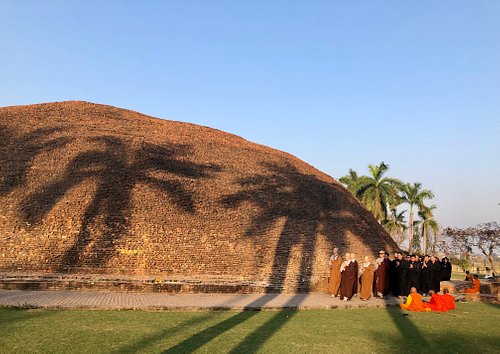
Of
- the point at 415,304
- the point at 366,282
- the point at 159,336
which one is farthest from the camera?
the point at 366,282

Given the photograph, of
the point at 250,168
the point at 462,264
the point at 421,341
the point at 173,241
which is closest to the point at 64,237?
the point at 173,241

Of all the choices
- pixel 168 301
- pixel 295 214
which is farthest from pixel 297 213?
pixel 168 301

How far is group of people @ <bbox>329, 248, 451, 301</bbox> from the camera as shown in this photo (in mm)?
14164

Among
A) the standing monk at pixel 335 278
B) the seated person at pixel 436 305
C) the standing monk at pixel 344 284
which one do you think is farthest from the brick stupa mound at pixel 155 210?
the seated person at pixel 436 305

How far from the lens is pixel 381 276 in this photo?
15383 mm

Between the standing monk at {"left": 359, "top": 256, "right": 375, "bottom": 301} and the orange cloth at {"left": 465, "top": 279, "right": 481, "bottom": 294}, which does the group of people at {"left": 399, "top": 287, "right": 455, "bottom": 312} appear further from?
the orange cloth at {"left": 465, "top": 279, "right": 481, "bottom": 294}

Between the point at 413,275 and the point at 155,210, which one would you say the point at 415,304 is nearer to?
the point at 413,275

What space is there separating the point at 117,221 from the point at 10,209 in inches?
151

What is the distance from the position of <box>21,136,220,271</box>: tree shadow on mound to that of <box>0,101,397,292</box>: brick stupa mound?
40 mm

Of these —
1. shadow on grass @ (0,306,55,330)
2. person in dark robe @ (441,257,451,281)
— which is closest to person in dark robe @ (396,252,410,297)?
person in dark robe @ (441,257,451,281)

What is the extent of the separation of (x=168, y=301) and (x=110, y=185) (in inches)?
308

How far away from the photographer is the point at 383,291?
1536cm

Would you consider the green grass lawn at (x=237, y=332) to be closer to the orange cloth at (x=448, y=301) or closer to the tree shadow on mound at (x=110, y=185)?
the orange cloth at (x=448, y=301)

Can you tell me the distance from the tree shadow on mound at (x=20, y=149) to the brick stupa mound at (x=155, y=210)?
0.05 m
